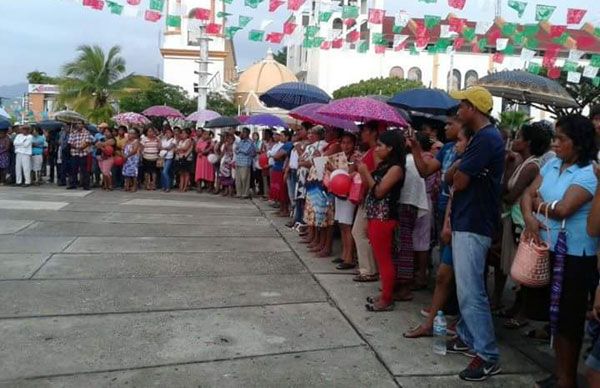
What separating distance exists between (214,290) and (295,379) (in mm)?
2085

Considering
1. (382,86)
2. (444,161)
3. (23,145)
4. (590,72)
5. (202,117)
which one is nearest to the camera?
(444,161)

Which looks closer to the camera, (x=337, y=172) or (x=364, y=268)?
(x=364, y=268)

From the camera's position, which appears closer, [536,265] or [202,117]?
[536,265]

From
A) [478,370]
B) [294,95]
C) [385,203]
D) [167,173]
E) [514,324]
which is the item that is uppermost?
[294,95]

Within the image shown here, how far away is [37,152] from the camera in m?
14.3

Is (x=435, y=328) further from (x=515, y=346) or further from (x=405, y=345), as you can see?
(x=515, y=346)

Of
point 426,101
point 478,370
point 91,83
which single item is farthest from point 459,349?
point 91,83

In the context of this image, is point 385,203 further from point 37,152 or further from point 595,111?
point 37,152

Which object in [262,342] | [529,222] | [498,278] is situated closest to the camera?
[529,222]

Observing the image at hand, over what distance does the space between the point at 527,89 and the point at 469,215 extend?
3909 millimetres

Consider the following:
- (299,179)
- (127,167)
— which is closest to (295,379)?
(299,179)

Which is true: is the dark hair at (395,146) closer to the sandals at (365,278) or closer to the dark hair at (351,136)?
the sandals at (365,278)

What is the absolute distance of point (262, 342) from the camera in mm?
4359

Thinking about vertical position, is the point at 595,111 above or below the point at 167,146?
above
